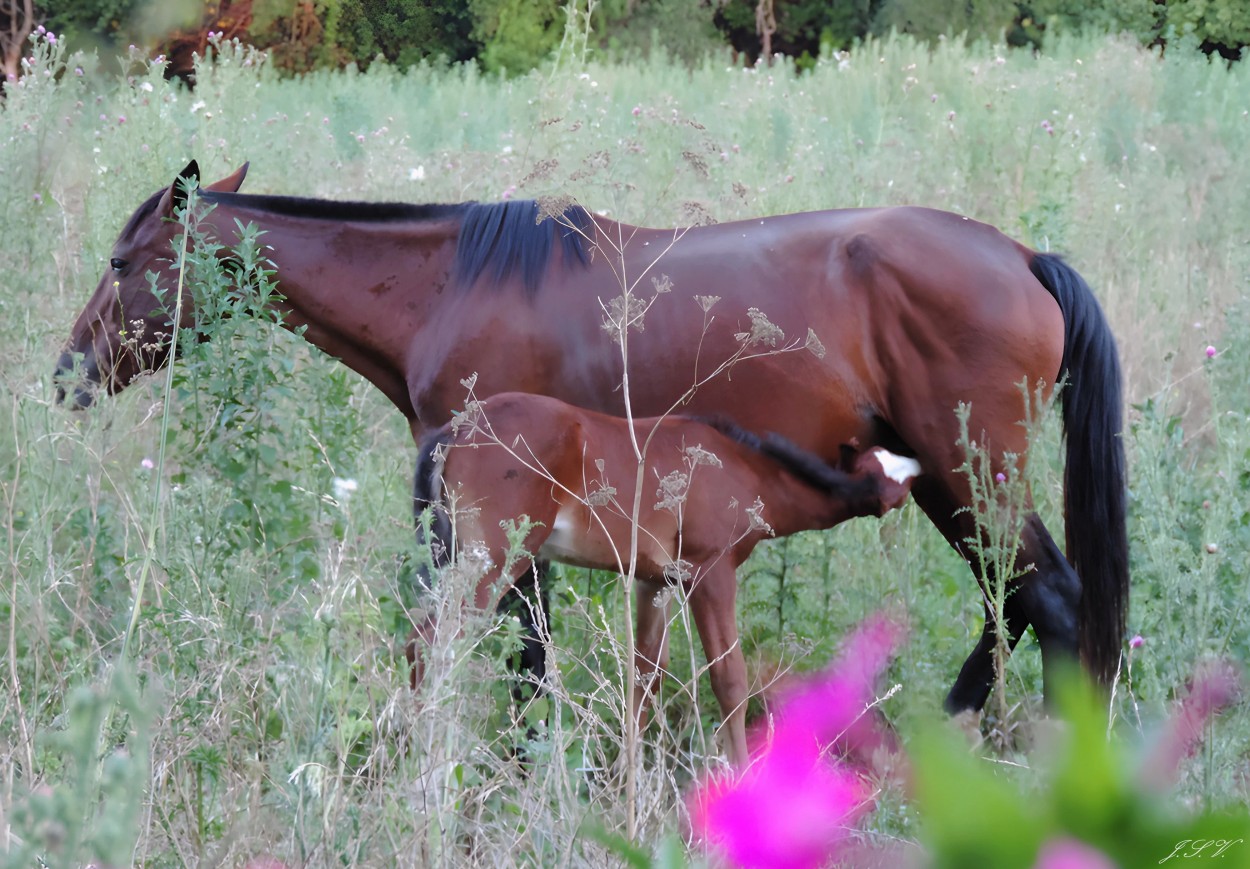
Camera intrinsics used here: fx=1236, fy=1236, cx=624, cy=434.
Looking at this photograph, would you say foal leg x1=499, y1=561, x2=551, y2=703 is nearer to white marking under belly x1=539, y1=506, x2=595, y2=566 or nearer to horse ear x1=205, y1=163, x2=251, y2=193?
white marking under belly x1=539, y1=506, x2=595, y2=566

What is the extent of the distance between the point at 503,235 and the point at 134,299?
1253 mm

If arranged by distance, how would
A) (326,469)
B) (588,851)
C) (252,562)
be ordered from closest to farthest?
(588,851) → (252,562) → (326,469)

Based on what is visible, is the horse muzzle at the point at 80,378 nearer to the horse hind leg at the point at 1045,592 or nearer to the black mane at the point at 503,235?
the black mane at the point at 503,235

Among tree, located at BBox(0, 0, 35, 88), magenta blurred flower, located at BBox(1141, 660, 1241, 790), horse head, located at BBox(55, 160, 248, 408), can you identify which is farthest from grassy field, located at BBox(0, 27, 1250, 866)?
tree, located at BBox(0, 0, 35, 88)

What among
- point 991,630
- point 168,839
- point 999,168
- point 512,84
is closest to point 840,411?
point 991,630

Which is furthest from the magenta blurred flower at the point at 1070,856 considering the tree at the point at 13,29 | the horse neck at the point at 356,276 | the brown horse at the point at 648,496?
the tree at the point at 13,29

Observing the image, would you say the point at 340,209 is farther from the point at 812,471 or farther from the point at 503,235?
the point at 812,471

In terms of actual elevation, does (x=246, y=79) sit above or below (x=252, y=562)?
above

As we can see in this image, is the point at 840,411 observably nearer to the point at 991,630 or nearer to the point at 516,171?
the point at 991,630

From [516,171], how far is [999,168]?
3102 mm

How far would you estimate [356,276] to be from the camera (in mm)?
4094

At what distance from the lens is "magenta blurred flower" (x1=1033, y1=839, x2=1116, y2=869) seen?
433 millimetres

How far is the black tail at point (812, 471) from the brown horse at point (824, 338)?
0.17 meters

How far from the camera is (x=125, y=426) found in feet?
16.6
